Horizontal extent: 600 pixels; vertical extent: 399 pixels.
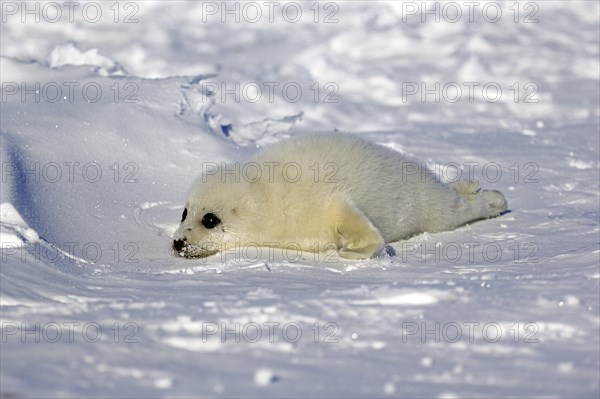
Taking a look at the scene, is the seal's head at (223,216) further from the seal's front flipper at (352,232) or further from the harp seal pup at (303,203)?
the seal's front flipper at (352,232)

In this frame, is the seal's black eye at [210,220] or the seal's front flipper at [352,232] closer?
the seal's front flipper at [352,232]

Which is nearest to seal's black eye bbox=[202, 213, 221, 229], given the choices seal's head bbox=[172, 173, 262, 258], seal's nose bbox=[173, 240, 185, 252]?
seal's head bbox=[172, 173, 262, 258]

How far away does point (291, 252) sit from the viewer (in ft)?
13.8

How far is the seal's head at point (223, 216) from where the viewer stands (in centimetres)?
424

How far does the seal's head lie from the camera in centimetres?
424

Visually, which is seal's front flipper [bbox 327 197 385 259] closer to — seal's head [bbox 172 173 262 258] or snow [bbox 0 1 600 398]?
snow [bbox 0 1 600 398]

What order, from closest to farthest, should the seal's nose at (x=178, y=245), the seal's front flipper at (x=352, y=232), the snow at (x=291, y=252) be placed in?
1. the snow at (x=291, y=252)
2. the seal's front flipper at (x=352, y=232)
3. the seal's nose at (x=178, y=245)

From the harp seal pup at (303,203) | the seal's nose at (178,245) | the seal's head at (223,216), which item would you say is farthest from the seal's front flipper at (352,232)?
the seal's nose at (178,245)

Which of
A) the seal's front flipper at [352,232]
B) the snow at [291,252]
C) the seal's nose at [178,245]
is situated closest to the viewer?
the snow at [291,252]

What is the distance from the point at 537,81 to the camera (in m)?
7.75

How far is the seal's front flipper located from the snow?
0.07 meters

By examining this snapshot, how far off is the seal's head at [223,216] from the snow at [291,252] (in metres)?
0.18

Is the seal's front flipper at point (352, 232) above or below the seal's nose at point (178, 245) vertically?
above

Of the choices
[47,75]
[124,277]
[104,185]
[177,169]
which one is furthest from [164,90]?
[124,277]
